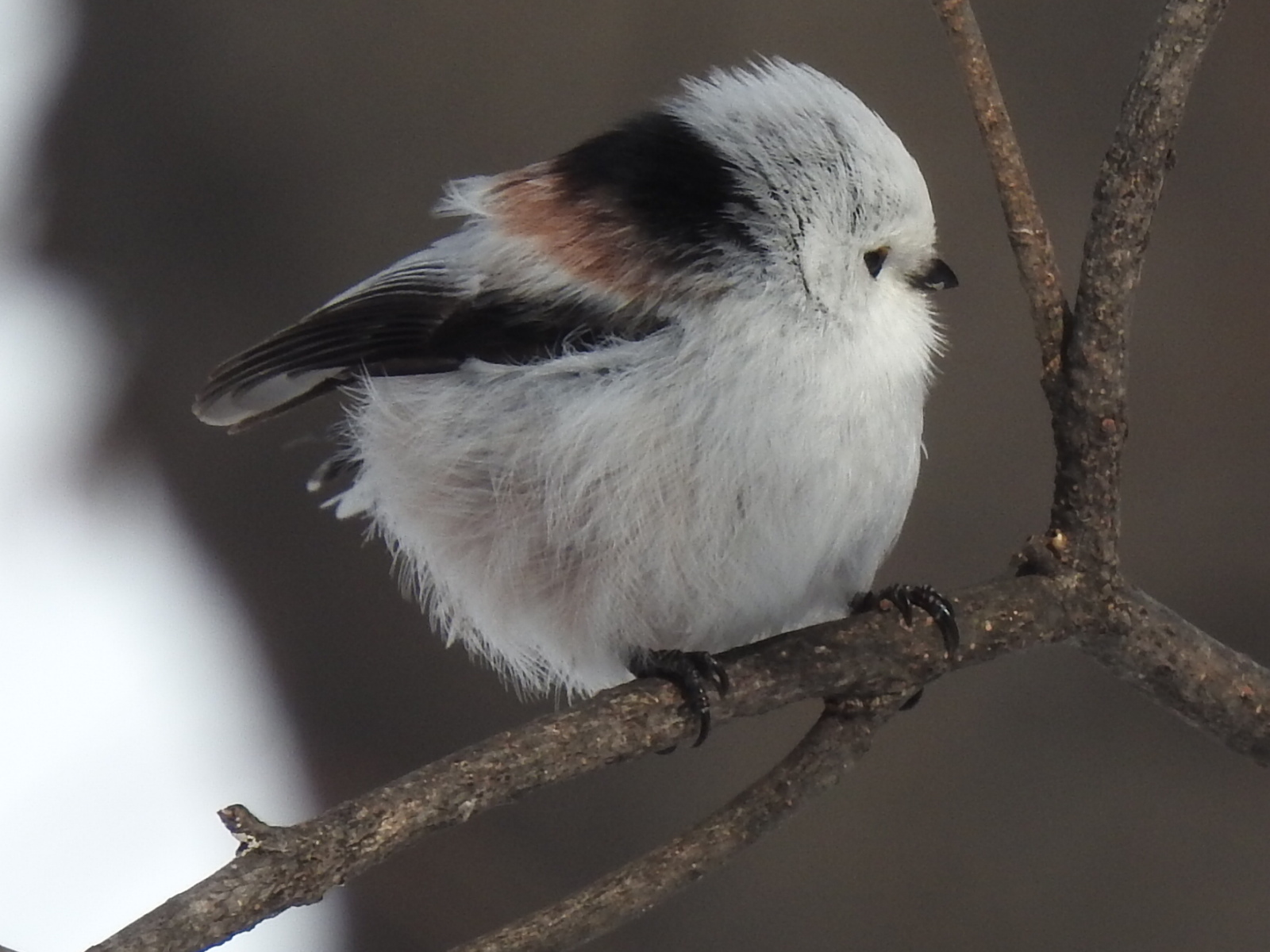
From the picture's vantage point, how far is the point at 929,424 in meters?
1.23

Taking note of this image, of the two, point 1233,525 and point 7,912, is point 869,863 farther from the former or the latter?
point 7,912

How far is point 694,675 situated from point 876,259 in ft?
0.92

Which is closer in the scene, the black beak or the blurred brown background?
the black beak

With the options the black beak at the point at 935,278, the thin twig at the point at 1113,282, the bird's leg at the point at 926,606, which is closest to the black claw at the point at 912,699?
the bird's leg at the point at 926,606

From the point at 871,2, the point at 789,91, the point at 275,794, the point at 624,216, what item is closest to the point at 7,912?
the point at 275,794

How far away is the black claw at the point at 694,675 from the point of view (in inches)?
29.2

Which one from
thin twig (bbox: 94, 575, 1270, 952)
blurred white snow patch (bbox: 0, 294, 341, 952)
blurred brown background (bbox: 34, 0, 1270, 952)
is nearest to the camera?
thin twig (bbox: 94, 575, 1270, 952)

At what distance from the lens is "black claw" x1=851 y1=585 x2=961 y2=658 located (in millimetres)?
790

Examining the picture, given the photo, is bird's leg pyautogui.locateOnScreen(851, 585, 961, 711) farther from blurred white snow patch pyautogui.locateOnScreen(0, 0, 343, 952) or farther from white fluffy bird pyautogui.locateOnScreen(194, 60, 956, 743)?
blurred white snow patch pyautogui.locateOnScreen(0, 0, 343, 952)

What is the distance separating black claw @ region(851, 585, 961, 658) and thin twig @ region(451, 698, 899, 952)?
0.06 metres

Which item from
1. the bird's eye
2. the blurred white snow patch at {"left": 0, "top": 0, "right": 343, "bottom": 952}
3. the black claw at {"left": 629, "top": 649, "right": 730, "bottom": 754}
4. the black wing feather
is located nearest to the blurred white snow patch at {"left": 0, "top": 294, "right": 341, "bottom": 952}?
the blurred white snow patch at {"left": 0, "top": 0, "right": 343, "bottom": 952}

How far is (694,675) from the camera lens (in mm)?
753

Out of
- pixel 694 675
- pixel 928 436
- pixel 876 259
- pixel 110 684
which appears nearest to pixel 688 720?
pixel 694 675

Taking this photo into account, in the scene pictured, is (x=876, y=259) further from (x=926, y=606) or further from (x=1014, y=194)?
(x=926, y=606)
